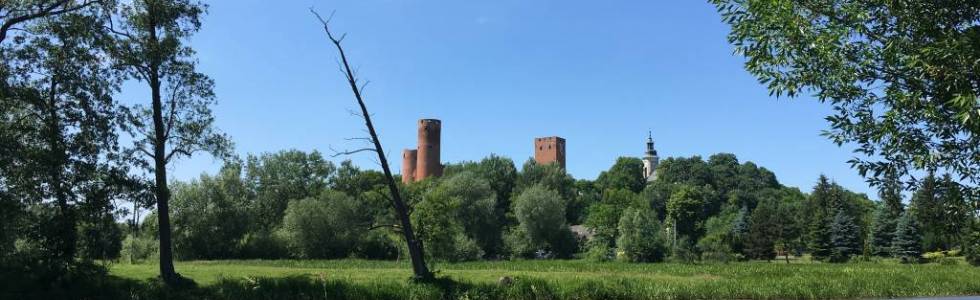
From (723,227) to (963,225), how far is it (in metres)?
73.5

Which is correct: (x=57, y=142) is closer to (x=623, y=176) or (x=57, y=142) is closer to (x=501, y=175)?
(x=501, y=175)

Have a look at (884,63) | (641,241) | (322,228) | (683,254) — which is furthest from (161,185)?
(683,254)

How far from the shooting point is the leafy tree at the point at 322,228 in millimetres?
51938

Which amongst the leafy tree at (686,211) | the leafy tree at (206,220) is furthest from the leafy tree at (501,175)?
the leafy tree at (206,220)

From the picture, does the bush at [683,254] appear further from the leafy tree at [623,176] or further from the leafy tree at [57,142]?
the leafy tree at [623,176]

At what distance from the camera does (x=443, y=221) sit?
46031 mm

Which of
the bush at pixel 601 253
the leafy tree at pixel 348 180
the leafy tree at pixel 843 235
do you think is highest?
the leafy tree at pixel 348 180

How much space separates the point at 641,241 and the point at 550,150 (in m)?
71.3

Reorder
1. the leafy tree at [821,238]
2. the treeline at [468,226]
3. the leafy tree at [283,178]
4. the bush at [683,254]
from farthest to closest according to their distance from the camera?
the leafy tree at [283,178]
the leafy tree at [821,238]
the treeline at [468,226]
the bush at [683,254]

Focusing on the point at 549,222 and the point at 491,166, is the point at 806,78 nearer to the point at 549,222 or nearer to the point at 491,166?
the point at 549,222

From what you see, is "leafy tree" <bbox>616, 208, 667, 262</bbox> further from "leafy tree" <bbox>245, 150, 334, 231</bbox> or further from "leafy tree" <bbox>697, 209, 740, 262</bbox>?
"leafy tree" <bbox>245, 150, 334, 231</bbox>

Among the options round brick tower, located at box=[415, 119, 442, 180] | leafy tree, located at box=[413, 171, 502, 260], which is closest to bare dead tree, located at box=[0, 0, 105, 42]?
leafy tree, located at box=[413, 171, 502, 260]

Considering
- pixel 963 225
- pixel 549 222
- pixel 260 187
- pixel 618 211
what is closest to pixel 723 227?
pixel 618 211

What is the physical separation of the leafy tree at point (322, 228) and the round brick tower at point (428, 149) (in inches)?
1852
